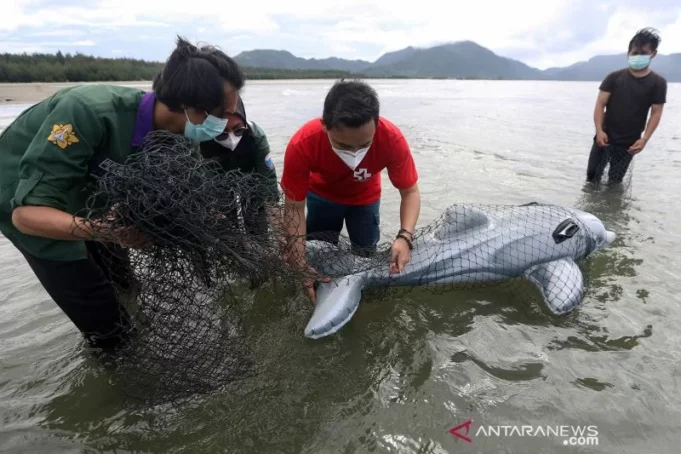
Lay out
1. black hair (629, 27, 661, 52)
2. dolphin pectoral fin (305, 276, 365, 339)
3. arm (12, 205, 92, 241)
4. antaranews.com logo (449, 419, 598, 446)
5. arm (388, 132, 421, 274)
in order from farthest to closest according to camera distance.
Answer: black hair (629, 27, 661, 52) → arm (388, 132, 421, 274) → dolphin pectoral fin (305, 276, 365, 339) → antaranews.com logo (449, 419, 598, 446) → arm (12, 205, 92, 241)

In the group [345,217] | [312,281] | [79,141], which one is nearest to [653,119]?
[345,217]

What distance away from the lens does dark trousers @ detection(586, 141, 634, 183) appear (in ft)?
24.3

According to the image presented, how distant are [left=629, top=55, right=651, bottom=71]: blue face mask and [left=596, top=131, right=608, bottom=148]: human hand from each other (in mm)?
1016

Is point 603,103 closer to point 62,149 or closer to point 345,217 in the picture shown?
point 345,217

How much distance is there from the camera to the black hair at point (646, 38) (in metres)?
6.45

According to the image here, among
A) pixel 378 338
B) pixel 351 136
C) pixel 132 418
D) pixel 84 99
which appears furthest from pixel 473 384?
pixel 84 99

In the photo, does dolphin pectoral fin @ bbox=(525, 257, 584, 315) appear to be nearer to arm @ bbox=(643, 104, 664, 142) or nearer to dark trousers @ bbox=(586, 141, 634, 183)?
arm @ bbox=(643, 104, 664, 142)

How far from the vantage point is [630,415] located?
10.00ft

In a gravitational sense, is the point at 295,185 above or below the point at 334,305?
above

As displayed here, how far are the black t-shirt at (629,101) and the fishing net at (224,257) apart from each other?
3.41 meters

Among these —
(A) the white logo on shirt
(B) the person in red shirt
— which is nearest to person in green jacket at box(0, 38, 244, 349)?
(B) the person in red shirt

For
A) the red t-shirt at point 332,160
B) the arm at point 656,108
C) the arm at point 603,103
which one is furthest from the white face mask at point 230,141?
the arm at point 656,108

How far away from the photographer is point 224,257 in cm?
252

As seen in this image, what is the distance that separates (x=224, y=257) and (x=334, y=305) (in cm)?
119
